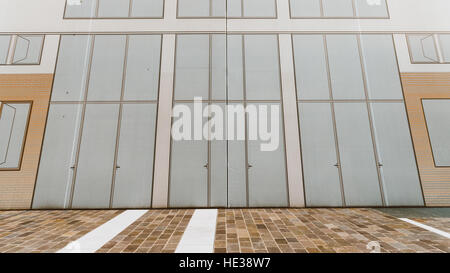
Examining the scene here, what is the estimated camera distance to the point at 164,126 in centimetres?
537

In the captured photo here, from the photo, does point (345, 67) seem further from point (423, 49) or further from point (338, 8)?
point (423, 49)

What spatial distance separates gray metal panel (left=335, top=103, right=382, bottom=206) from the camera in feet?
16.6

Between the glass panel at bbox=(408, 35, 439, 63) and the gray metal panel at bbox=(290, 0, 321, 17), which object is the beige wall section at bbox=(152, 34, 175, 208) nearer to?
the gray metal panel at bbox=(290, 0, 321, 17)

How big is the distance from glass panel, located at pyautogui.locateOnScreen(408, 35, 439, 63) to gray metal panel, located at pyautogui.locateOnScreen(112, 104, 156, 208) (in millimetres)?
8273

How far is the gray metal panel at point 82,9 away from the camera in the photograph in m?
5.79

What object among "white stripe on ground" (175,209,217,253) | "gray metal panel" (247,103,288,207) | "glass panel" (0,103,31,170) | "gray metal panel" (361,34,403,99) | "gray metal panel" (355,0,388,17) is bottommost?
"white stripe on ground" (175,209,217,253)

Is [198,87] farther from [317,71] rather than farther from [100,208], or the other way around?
[100,208]

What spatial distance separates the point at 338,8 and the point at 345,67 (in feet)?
6.59

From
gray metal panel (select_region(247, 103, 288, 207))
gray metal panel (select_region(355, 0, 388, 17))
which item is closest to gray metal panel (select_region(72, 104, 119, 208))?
gray metal panel (select_region(247, 103, 288, 207))

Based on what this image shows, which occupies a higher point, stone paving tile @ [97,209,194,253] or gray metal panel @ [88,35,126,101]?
gray metal panel @ [88,35,126,101]

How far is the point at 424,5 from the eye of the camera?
5703mm

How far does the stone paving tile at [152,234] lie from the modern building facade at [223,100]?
0.78 metres

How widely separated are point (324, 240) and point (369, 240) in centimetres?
75
